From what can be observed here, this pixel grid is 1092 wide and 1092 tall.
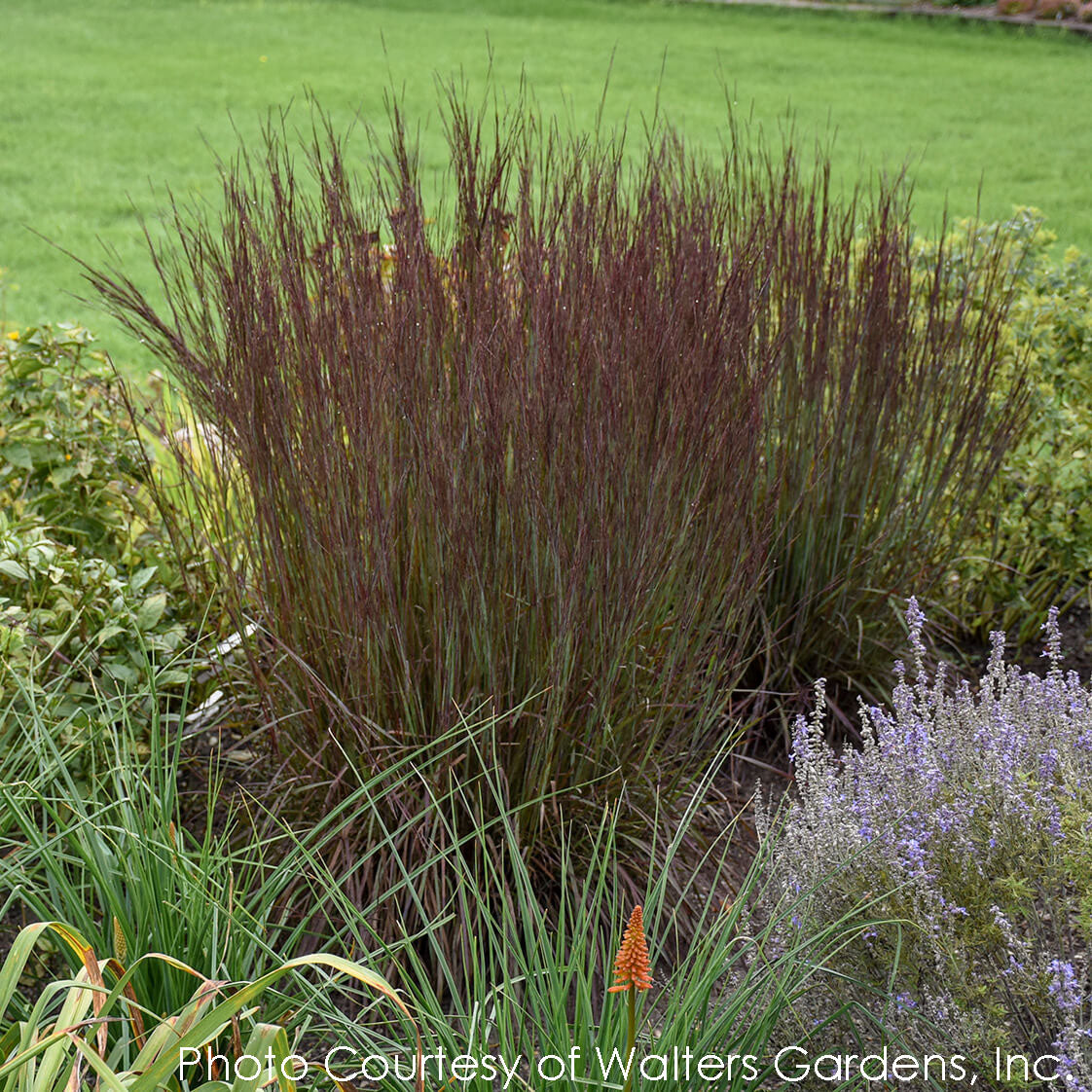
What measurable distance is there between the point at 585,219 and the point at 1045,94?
44.8 ft

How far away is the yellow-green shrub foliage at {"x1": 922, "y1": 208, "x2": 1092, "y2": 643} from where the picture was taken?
364 cm

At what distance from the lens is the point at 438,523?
7.52 ft

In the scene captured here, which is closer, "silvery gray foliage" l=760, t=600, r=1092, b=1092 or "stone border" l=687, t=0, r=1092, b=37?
"silvery gray foliage" l=760, t=600, r=1092, b=1092

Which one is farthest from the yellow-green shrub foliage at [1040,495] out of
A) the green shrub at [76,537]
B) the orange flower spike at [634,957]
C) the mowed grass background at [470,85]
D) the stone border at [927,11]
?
the stone border at [927,11]

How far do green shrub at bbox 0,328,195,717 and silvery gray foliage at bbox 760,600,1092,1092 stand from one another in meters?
1.47

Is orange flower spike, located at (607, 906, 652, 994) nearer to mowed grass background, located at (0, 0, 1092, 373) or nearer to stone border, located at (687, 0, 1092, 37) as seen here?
mowed grass background, located at (0, 0, 1092, 373)

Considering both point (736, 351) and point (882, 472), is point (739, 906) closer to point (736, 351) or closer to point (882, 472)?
point (736, 351)

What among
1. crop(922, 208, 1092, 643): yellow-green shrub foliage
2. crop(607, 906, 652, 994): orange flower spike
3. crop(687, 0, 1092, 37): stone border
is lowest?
crop(922, 208, 1092, 643): yellow-green shrub foliage

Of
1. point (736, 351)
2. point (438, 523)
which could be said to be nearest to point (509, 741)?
point (438, 523)

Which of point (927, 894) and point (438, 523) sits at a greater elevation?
point (438, 523)

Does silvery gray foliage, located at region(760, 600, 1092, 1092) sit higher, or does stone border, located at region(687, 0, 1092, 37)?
stone border, located at region(687, 0, 1092, 37)

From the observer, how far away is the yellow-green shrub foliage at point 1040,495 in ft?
12.0

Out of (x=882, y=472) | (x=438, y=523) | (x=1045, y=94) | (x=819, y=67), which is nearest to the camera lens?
(x=438, y=523)

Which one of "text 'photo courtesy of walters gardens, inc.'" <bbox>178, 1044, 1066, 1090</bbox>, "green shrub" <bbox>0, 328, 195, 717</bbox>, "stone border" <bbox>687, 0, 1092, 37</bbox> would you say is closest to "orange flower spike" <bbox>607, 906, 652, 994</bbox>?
"text 'photo courtesy of walters gardens, inc.'" <bbox>178, 1044, 1066, 1090</bbox>
